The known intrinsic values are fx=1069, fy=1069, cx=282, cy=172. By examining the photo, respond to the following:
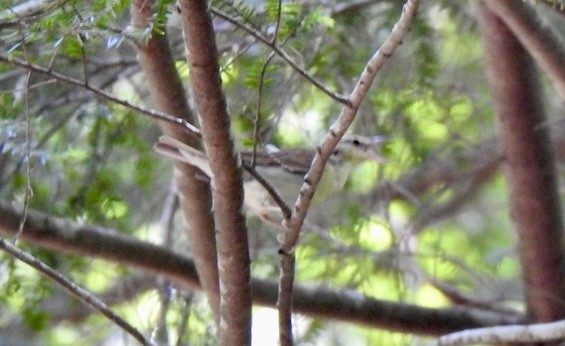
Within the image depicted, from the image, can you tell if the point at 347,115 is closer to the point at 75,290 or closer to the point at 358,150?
the point at 75,290

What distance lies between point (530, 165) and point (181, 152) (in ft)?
4.66

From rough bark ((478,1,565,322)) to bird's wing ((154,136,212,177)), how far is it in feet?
4.28

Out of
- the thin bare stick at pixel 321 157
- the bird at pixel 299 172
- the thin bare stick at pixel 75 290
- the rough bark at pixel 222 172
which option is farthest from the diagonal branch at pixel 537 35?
the thin bare stick at pixel 75 290

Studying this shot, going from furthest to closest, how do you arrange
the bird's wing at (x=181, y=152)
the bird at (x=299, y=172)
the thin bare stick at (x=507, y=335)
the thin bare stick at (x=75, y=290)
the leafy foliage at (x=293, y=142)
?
the bird at (x=299, y=172)
the leafy foliage at (x=293, y=142)
the thin bare stick at (x=507, y=335)
the bird's wing at (x=181, y=152)
the thin bare stick at (x=75, y=290)

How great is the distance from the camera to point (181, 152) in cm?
248

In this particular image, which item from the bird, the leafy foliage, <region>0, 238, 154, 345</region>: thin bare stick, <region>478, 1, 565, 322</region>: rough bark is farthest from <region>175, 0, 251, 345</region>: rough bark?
<region>478, 1, 565, 322</region>: rough bark

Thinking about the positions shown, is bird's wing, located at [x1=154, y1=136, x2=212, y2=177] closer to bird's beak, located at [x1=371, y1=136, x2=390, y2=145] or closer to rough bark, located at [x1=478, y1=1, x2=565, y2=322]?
bird's beak, located at [x1=371, y1=136, x2=390, y2=145]

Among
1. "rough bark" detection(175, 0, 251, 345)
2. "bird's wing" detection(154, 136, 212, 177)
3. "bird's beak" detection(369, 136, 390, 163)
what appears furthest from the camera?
"bird's beak" detection(369, 136, 390, 163)

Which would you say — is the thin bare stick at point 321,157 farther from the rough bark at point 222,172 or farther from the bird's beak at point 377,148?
the bird's beak at point 377,148

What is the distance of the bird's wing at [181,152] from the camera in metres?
2.39

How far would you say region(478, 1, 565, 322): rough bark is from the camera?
3.40 metres

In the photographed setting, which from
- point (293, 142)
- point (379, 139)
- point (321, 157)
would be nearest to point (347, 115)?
point (321, 157)

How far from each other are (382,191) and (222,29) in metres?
1.11

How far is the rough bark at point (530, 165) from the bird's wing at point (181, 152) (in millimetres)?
1305
